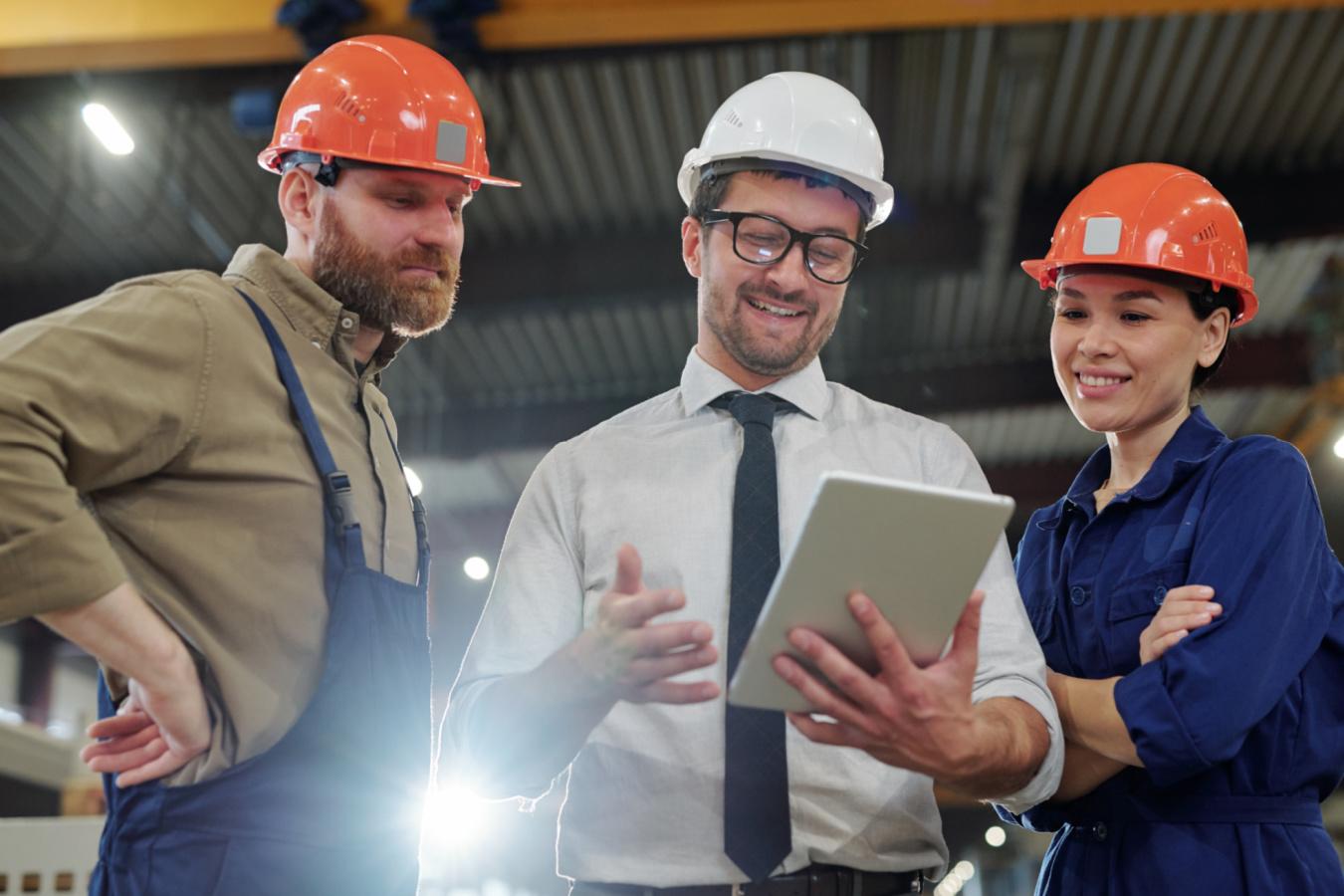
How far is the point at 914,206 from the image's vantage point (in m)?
7.67

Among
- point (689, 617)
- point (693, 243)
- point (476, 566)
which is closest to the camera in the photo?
point (689, 617)

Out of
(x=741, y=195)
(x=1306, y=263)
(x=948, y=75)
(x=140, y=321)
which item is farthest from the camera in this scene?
(x=1306, y=263)

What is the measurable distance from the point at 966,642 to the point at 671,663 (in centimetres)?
42

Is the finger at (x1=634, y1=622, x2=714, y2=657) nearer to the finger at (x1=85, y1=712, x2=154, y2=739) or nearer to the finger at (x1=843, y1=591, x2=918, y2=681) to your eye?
the finger at (x1=843, y1=591, x2=918, y2=681)

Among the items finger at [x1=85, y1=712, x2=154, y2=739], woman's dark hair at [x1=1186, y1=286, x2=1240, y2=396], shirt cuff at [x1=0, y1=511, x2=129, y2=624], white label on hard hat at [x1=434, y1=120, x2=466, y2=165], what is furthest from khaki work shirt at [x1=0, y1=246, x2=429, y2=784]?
woman's dark hair at [x1=1186, y1=286, x2=1240, y2=396]

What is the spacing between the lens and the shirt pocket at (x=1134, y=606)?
83.9 inches

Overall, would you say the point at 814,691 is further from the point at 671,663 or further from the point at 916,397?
the point at 916,397

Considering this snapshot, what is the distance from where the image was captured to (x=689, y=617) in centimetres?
204

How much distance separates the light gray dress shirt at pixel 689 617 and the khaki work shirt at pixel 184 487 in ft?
1.10

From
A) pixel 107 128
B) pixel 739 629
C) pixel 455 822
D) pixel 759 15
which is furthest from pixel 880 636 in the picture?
pixel 455 822

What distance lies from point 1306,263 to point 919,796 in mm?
8328

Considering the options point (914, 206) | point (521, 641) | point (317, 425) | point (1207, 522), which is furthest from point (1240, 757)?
point (914, 206)

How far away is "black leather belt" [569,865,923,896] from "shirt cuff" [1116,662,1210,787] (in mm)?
476

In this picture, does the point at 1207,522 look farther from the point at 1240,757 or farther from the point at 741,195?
the point at 741,195
